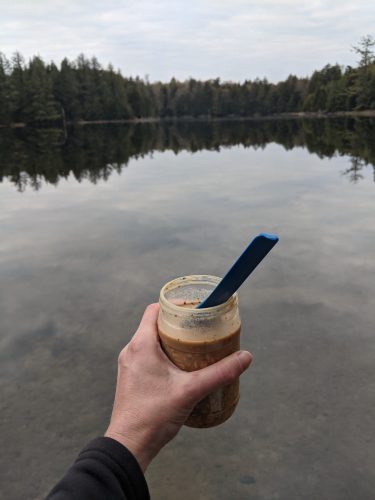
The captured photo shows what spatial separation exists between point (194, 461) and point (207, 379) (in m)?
2.55

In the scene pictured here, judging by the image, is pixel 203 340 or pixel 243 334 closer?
pixel 203 340

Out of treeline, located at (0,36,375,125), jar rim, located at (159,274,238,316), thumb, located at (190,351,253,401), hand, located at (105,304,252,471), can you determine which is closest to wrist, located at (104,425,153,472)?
hand, located at (105,304,252,471)

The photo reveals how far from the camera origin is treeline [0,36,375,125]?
7788cm

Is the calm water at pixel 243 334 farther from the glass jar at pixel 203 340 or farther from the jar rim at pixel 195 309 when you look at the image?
the jar rim at pixel 195 309

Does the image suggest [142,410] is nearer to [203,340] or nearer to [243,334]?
[203,340]

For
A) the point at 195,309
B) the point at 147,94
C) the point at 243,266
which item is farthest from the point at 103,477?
the point at 147,94

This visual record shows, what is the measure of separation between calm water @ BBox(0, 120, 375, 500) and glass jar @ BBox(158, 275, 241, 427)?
2.04m

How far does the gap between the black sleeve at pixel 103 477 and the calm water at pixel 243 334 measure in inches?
91.4

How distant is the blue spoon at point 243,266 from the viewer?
137 cm

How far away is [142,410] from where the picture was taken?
5.22 feet

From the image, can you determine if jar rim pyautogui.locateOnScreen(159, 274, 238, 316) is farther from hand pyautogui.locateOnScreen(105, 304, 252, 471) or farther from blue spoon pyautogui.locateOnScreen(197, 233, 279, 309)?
hand pyautogui.locateOnScreen(105, 304, 252, 471)

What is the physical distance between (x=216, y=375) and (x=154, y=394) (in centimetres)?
26

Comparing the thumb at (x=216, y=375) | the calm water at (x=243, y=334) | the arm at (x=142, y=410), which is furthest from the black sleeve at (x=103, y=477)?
the calm water at (x=243, y=334)

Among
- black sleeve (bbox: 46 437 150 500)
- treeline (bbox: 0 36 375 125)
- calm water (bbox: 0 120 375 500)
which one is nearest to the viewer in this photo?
black sleeve (bbox: 46 437 150 500)
